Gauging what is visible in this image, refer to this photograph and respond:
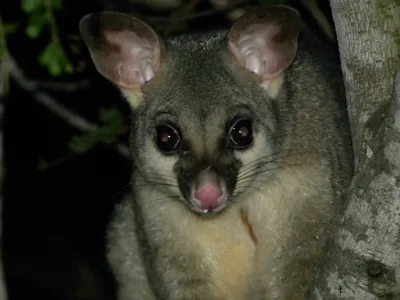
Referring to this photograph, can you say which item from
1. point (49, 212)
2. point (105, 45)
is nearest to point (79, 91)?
point (49, 212)

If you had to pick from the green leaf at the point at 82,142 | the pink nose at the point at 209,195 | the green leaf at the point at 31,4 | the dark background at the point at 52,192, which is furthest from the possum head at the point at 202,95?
the dark background at the point at 52,192

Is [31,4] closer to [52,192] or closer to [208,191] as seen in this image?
[208,191]

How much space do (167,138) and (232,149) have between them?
0.25 meters

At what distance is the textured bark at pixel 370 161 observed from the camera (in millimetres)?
3725

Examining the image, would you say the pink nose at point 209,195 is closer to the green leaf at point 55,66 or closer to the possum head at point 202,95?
the possum head at point 202,95

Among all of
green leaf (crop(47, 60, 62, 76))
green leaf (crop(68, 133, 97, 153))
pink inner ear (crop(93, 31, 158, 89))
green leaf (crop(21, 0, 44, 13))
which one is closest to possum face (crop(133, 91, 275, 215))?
pink inner ear (crop(93, 31, 158, 89))

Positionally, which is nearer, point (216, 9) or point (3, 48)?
point (3, 48)

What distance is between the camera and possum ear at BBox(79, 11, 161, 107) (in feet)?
14.9

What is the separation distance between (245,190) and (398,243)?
3.48ft

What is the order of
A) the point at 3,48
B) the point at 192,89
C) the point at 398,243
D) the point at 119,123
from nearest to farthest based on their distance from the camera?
the point at 398,243
the point at 192,89
the point at 3,48
the point at 119,123

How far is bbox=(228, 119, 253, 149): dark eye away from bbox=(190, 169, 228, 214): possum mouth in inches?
7.8

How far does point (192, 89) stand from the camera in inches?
180

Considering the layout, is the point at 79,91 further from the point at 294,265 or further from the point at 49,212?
the point at 294,265

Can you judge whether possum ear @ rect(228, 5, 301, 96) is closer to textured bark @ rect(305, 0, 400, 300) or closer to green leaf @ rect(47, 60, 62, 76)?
textured bark @ rect(305, 0, 400, 300)
